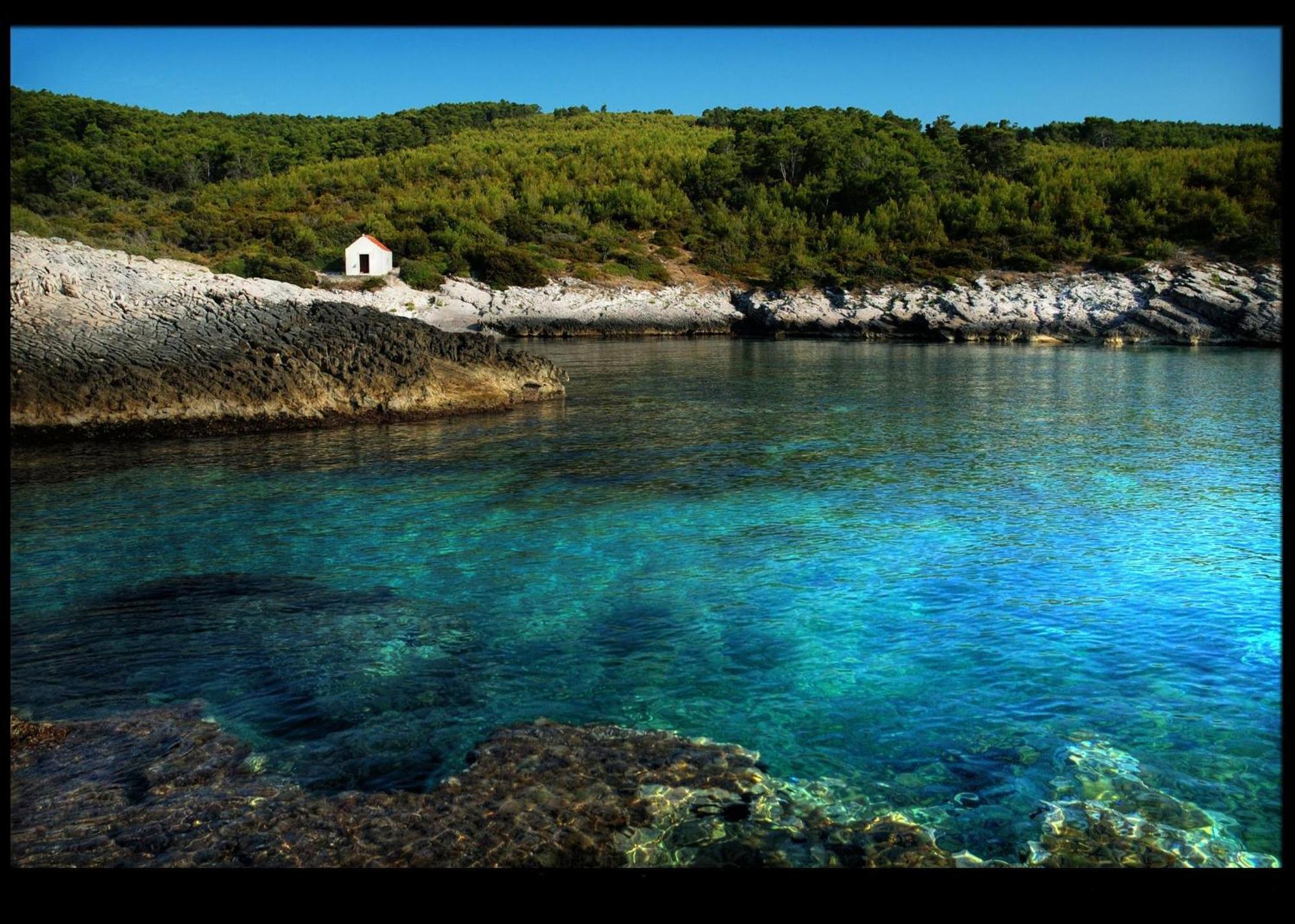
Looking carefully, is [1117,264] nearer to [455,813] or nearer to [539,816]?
[539,816]

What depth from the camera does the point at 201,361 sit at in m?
18.6

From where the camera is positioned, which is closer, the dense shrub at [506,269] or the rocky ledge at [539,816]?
the rocky ledge at [539,816]

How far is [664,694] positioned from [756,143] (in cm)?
7363

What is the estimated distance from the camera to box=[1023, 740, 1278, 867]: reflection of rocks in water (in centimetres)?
446

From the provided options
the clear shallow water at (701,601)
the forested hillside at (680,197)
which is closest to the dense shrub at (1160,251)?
the forested hillside at (680,197)

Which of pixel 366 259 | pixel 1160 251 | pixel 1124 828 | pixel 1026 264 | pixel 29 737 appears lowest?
pixel 1124 828

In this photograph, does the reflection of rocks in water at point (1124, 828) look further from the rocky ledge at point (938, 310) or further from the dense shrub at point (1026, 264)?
the dense shrub at point (1026, 264)

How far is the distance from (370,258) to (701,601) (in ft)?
161

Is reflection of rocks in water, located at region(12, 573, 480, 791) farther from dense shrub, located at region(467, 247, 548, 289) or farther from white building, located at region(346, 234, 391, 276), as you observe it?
white building, located at region(346, 234, 391, 276)

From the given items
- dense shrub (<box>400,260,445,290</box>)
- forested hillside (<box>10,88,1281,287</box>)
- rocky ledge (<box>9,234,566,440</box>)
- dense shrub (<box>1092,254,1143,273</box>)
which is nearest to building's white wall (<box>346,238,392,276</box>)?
dense shrub (<box>400,260,445,290</box>)

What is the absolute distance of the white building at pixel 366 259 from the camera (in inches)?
2068

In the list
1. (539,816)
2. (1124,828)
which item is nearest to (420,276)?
(539,816)

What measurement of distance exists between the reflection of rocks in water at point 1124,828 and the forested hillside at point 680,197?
42855 millimetres
